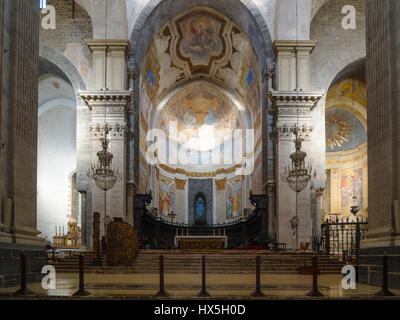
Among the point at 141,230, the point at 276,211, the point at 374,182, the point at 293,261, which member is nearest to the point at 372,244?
the point at 374,182

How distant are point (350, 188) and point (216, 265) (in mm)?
15927

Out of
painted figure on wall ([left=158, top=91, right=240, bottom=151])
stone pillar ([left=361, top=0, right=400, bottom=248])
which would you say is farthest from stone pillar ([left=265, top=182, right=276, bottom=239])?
painted figure on wall ([left=158, top=91, right=240, bottom=151])

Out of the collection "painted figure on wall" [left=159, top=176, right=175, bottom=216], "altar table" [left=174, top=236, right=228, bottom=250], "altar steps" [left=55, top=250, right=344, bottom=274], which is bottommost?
"altar table" [left=174, top=236, right=228, bottom=250]

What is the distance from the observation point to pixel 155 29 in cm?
2330

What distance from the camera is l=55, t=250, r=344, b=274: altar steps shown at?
13156 millimetres

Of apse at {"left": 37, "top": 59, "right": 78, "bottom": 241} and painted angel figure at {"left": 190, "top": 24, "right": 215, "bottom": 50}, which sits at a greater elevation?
painted angel figure at {"left": 190, "top": 24, "right": 215, "bottom": 50}

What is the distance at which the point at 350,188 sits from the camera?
90.5 feet

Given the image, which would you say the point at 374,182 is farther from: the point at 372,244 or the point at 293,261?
the point at 293,261

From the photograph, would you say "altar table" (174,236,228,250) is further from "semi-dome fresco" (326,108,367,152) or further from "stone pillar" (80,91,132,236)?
"semi-dome fresco" (326,108,367,152)

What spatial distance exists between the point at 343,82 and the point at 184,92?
10.6 meters

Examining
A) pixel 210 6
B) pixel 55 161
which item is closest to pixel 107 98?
pixel 210 6

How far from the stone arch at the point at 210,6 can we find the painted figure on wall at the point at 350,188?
29.9ft

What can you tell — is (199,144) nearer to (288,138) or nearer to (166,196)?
(166,196)

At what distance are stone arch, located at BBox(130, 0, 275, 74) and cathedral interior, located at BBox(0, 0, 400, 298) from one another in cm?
7
